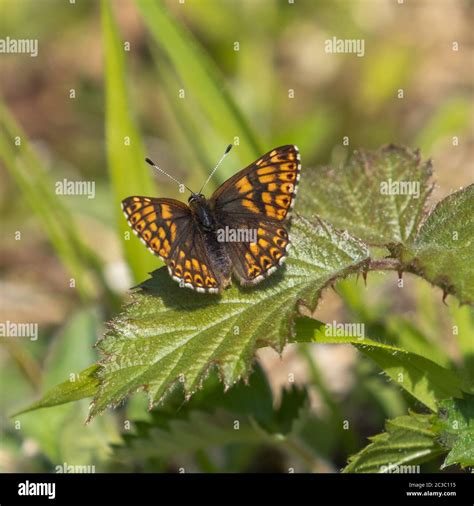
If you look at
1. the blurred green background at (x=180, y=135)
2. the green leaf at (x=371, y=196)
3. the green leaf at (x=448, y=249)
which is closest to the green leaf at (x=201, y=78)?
the blurred green background at (x=180, y=135)

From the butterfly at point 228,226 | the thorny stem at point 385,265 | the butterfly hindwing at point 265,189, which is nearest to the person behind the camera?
the thorny stem at point 385,265

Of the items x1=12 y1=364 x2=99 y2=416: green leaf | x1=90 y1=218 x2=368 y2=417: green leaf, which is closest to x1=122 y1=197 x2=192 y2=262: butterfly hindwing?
x1=90 y1=218 x2=368 y2=417: green leaf

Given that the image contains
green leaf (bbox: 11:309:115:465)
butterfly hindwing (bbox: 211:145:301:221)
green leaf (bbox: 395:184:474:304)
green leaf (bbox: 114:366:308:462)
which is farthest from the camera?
green leaf (bbox: 11:309:115:465)

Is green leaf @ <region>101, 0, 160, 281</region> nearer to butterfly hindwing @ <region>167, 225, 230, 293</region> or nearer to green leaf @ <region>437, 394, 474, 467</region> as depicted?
butterfly hindwing @ <region>167, 225, 230, 293</region>

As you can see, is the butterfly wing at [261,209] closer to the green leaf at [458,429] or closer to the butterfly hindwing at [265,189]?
the butterfly hindwing at [265,189]

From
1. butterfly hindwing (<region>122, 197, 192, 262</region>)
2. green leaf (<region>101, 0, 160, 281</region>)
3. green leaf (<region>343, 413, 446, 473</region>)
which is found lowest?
green leaf (<region>343, 413, 446, 473</region>)

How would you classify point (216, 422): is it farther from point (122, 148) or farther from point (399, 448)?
point (122, 148)

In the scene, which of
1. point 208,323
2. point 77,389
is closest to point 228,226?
point 208,323
